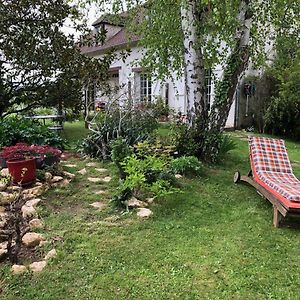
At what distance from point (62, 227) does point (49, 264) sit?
0.80 meters

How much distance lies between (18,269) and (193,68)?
5021 millimetres

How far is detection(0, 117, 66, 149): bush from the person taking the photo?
716 cm

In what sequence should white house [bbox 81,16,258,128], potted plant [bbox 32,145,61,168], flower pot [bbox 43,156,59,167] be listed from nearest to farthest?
potted plant [bbox 32,145,61,168], flower pot [bbox 43,156,59,167], white house [bbox 81,16,258,128]

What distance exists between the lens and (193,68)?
6734 millimetres

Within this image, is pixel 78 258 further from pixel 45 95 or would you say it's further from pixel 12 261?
pixel 45 95

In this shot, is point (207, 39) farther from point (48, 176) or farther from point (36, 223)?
point (36, 223)

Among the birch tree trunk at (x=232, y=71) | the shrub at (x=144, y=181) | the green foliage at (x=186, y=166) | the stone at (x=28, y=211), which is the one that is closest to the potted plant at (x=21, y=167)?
the stone at (x=28, y=211)

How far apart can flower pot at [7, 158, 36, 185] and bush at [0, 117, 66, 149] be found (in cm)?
215

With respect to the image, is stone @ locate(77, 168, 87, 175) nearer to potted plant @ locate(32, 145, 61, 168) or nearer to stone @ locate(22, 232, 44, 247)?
potted plant @ locate(32, 145, 61, 168)

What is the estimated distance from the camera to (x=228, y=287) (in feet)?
9.31

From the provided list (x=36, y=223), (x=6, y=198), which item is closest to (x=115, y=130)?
(x=6, y=198)

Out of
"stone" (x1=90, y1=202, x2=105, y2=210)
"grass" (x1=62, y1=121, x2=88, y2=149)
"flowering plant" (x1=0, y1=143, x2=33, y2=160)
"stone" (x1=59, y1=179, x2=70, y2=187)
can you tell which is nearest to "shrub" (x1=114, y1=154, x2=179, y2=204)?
"stone" (x1=90, y1=202, x2=105, y2=210)

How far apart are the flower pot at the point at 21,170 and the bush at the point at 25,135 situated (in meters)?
2.15

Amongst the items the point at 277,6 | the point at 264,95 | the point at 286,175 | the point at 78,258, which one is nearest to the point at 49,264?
the point at 78,258
